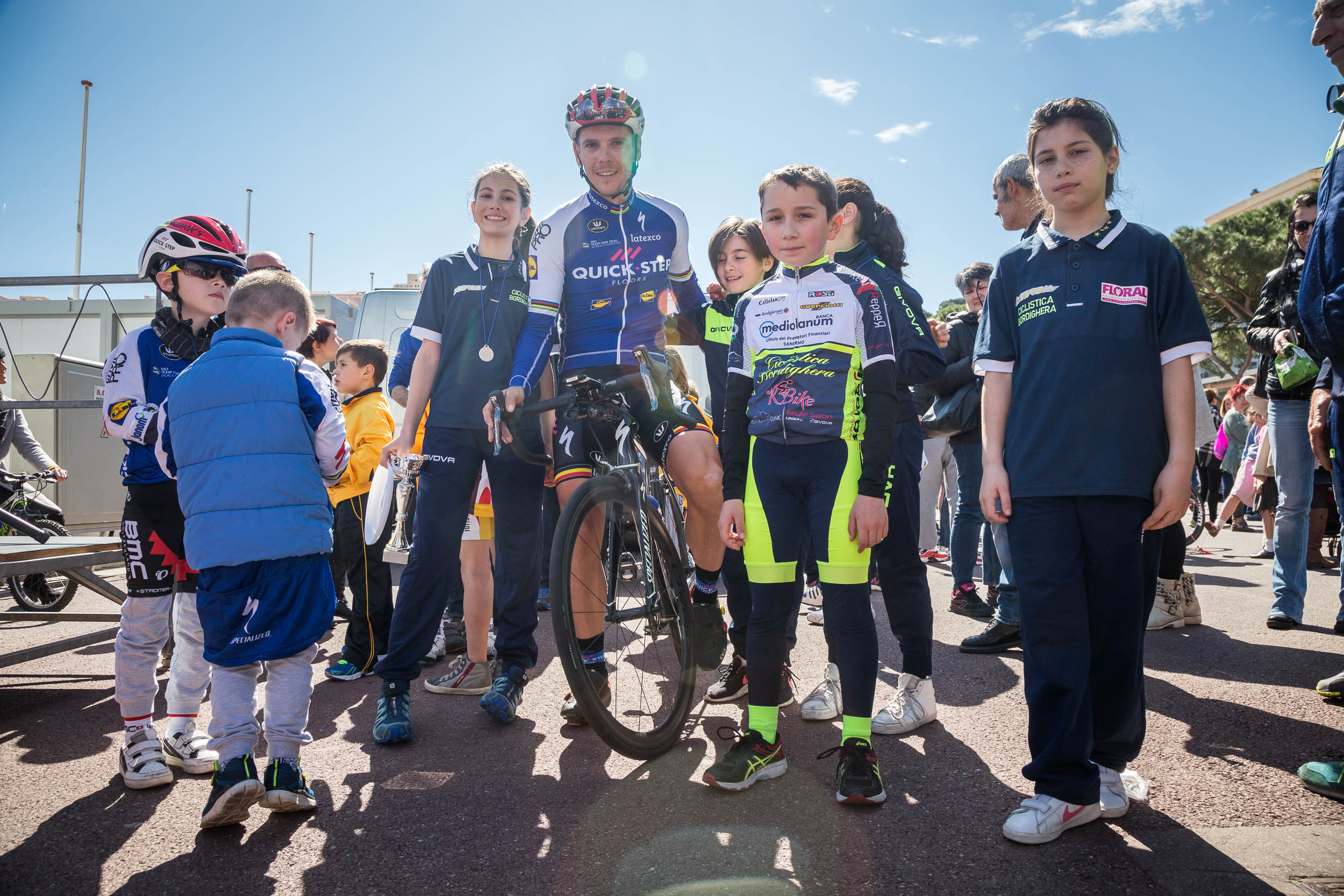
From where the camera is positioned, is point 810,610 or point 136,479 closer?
point 136,479

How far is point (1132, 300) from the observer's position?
2377mm

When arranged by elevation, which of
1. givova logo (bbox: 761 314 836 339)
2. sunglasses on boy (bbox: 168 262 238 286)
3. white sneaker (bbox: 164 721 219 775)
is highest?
sunglasses on boy (bbox: 168 262 238 286)

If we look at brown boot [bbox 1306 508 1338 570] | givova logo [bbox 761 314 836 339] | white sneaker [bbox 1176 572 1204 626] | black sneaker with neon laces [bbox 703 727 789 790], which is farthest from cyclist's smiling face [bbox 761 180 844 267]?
brown boot [bbox 1306 508 1338 570]

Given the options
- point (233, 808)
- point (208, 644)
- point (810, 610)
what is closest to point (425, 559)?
point (208, 644)

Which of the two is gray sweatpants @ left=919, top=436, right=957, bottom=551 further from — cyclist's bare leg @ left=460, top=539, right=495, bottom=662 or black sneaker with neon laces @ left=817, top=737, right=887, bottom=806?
black sneaker with neon laces @ left=817, top=737, right=887, bottom=806

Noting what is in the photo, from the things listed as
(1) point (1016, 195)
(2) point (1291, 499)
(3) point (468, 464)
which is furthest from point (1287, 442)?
(3) point (468, 464)

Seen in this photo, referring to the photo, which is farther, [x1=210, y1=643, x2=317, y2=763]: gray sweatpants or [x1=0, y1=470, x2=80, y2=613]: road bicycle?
[x1=0, y1=470, x2=80, y2=613]: road bicycle

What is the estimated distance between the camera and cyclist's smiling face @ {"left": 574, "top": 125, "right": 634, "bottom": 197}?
3.54 metres

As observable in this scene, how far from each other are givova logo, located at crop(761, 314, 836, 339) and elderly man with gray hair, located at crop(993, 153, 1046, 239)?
7.60 ft

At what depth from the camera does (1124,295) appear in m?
2.38

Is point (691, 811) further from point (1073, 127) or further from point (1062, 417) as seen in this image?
point (1073, 127)

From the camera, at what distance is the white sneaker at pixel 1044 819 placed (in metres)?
2.21

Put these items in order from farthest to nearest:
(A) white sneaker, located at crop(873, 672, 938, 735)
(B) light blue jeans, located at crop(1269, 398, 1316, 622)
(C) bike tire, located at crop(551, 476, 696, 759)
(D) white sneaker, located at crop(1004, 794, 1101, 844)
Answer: (B) light blue jeans, located at crop(1269, 398, 1316, 622) < (A) white sneaker, located at crop(873, 672, 938, 735) < (C) bike tire, located at crop(551, 476, 696, 759) < (D) white sneaker, located at crop(1004, 794, 1101, 844)

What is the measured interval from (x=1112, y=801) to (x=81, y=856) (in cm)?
300
